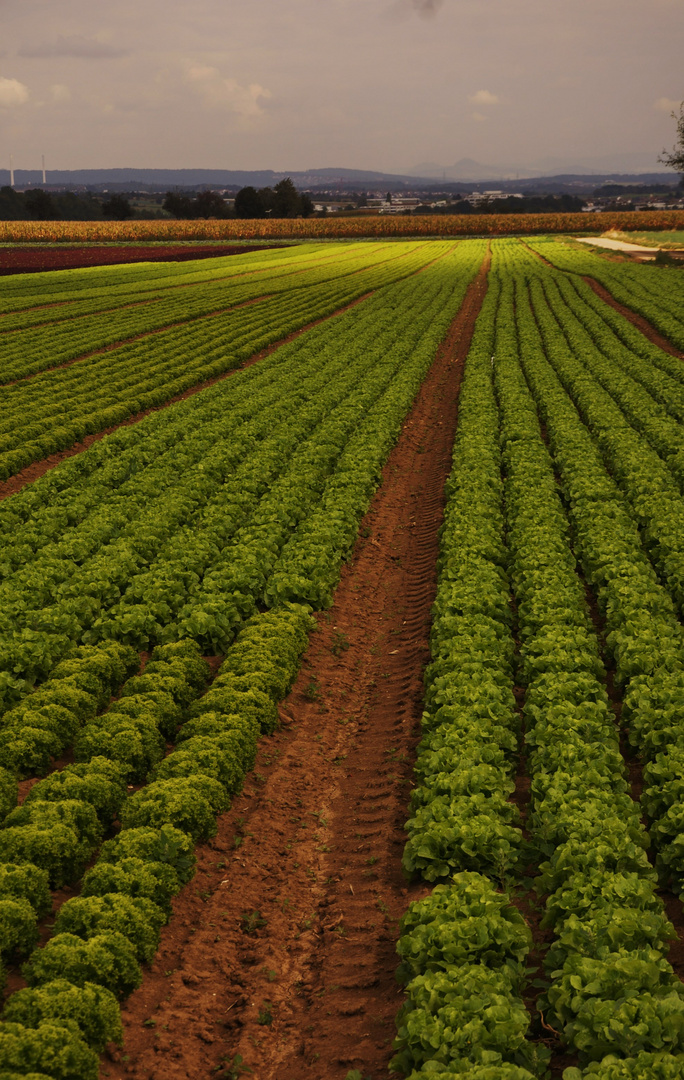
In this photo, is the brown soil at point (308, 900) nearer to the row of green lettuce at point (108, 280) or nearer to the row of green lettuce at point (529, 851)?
the row of green lettuce at point (529, 851)

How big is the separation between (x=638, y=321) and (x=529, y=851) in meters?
37.0

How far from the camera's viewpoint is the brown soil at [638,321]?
33094mm

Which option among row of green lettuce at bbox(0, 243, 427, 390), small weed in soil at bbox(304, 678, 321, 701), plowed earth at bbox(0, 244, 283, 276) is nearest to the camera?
small weed in soil at bbox(304, 678, 321, 701)

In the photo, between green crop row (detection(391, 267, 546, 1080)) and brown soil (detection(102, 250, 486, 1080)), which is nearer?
green crop row (detection(391, 267, 546, 1080))

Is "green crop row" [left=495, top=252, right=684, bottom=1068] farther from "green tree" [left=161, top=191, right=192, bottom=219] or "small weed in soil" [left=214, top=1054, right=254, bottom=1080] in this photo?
"green tree" [left=161, top=191, right=192, bottom=219]

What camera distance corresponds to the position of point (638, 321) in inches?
1542

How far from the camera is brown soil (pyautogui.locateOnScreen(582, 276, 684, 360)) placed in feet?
109

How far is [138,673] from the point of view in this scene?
11.2m

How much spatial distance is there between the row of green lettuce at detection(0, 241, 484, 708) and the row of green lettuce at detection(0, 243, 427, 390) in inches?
397

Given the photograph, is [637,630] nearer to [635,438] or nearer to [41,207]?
[635,438]

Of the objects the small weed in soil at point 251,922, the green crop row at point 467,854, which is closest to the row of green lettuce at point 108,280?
the green crop row at point 467,854

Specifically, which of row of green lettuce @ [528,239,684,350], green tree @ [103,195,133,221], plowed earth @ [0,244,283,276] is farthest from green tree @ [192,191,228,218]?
row of green lettuce @ [528,239,684,350]

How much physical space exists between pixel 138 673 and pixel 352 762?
349 cm

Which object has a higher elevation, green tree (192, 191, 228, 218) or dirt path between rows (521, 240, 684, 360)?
green tree (192, 191, 228, 218)
